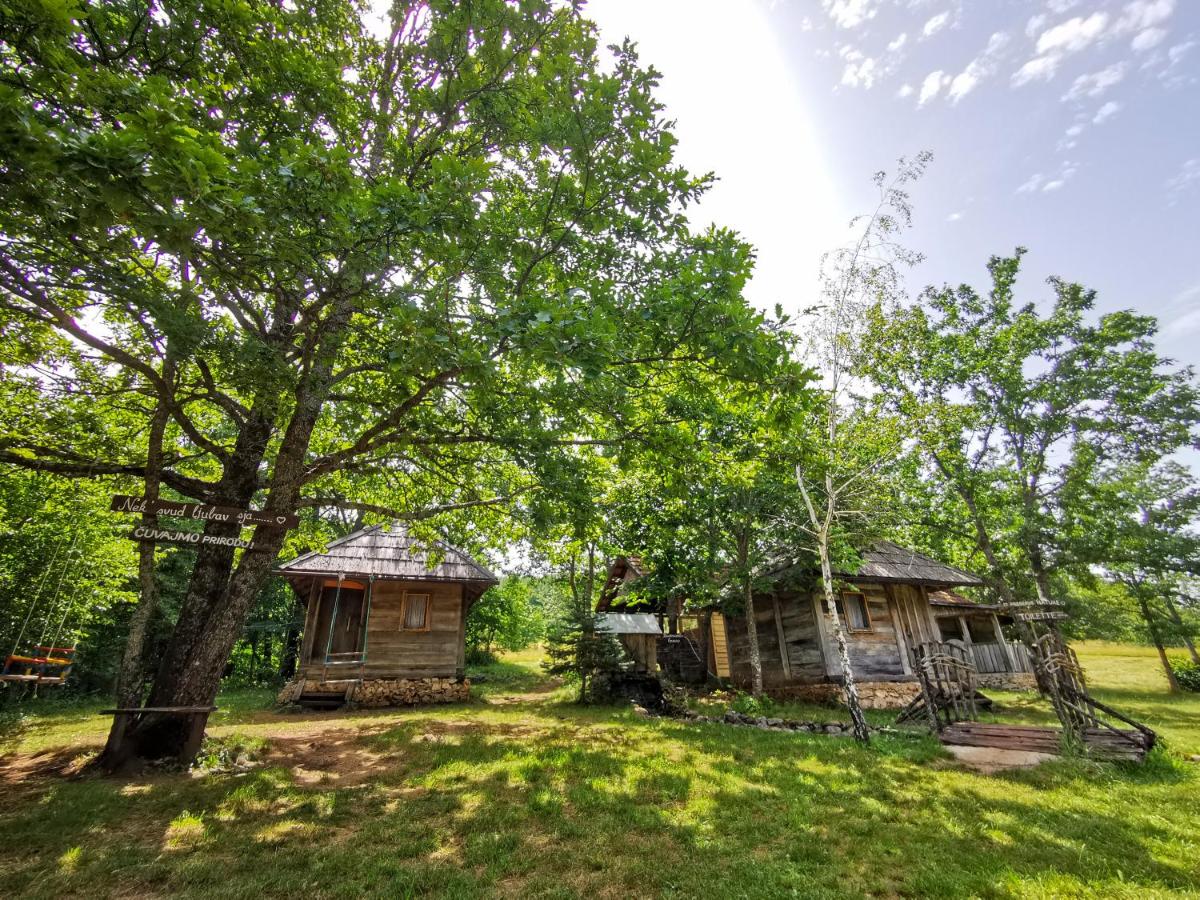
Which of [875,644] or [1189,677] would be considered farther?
[1189,677]

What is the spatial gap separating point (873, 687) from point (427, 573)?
1373 cm

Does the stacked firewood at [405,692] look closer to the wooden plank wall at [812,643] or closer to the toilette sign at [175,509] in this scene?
the wooden plank wall at [812,643]

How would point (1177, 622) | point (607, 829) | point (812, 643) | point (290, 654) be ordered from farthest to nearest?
point (290, 654)
point (1177, 622)
point (812, 643)
point (607, 829)

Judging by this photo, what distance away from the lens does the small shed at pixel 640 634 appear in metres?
15.4

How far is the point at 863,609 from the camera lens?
15484 millimetres

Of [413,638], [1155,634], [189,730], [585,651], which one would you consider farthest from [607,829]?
[1155,634]

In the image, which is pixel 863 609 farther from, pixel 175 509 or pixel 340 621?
pixel 175 509

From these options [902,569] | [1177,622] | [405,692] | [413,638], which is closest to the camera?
[405,692]

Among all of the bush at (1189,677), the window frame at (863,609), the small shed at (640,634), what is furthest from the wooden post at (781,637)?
the bush at (1189,677)

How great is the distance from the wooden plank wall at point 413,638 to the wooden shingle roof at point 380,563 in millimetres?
762

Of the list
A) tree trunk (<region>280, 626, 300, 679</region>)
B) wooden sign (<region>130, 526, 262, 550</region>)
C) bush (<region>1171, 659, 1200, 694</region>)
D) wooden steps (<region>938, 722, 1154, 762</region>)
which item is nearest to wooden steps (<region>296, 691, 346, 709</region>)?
tree trunk (<region>280, 626, 300, 679</region>)

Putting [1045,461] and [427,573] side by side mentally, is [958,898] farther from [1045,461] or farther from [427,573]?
[1045,461]

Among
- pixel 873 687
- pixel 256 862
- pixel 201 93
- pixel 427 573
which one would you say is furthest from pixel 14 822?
pixel 873 687

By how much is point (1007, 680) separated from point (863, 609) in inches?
440
